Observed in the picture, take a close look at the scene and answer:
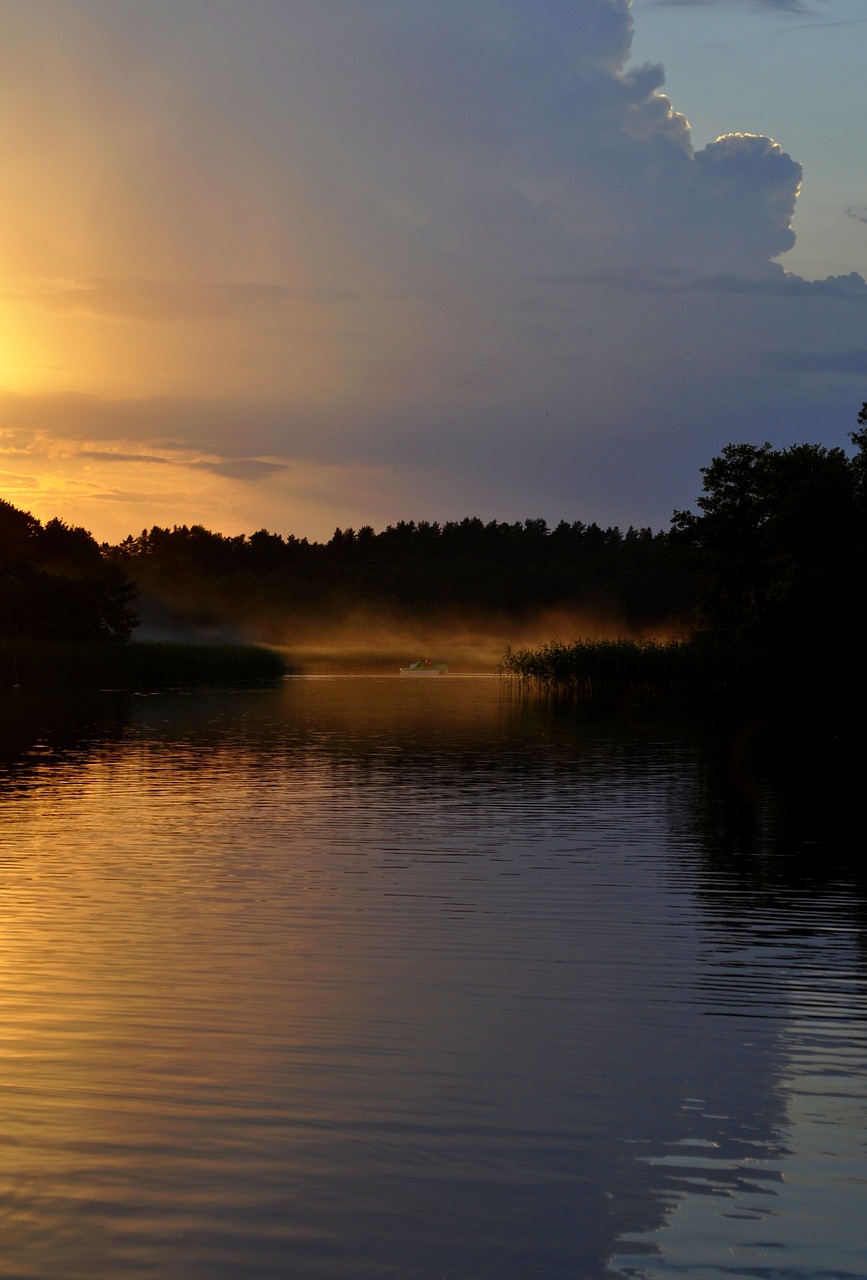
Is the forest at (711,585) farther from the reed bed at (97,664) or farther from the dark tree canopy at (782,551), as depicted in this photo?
the reed bed at (97,664)

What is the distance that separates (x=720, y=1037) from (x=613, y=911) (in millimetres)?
4674

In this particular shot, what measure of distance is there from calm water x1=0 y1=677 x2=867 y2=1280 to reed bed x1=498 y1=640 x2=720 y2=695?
4585 cm

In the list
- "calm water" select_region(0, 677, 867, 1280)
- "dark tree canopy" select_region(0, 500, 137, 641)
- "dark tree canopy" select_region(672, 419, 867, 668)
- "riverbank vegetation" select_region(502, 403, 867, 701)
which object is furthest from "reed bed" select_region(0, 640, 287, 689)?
"calm water" select_region(0, 677, 867, 1280)

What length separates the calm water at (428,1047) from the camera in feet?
20.4

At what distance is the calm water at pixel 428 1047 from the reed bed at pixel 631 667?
45850mm

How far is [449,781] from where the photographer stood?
27.8 m

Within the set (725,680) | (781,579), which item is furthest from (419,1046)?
(725,680)

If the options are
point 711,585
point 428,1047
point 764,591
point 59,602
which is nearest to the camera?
point 428,1047

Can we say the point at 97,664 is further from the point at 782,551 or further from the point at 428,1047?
the point at 428,1047

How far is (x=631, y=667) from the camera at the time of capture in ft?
221

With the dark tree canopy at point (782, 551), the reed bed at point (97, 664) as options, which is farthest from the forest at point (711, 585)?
the reed bed at point (97, 664)

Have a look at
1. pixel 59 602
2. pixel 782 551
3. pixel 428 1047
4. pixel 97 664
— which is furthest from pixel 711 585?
pixel 428 1047

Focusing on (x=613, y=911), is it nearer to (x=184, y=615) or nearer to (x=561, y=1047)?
(x=561, y=1047)

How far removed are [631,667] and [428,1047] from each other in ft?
194
